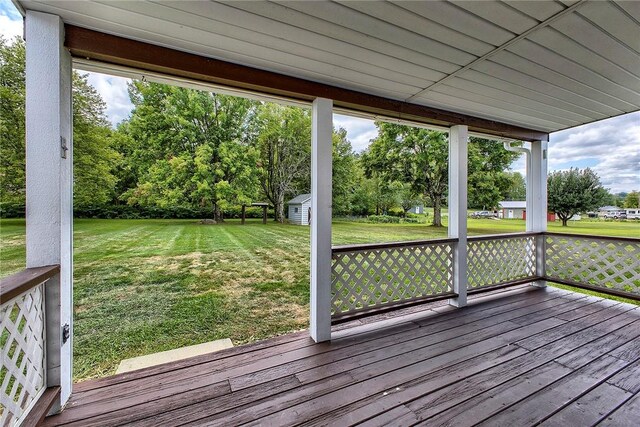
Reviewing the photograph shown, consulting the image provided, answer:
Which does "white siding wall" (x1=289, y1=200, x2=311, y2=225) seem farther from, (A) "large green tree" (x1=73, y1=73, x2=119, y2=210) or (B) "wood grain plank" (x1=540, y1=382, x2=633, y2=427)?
(B) "wood grain plank" (x1=540, y1=382, x2=633, y2=427)

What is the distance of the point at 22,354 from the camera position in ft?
4.51

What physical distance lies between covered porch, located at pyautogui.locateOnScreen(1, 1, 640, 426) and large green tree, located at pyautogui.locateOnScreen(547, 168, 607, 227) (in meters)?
1.91

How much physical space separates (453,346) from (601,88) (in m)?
2.90

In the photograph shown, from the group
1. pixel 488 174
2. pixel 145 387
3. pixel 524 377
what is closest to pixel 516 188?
pixel 488 174

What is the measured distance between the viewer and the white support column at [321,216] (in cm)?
245

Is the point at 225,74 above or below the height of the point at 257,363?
above

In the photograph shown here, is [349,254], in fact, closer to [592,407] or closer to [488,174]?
[592,407]

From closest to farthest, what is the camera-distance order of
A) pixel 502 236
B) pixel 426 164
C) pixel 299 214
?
pixel 502 236 < pixel 426 164 < pixel 299 214

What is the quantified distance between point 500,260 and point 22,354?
4882 millimetres

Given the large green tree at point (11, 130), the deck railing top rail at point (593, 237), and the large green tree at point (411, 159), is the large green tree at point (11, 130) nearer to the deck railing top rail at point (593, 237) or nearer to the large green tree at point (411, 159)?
the large green tree at point (411, 159)

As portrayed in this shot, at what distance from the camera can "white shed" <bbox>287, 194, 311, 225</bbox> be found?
24.2 ft

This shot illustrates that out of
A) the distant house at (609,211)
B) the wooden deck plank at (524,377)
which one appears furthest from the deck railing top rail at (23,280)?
the distant house at (609,211)

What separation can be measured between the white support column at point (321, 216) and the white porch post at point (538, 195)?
3.66 m

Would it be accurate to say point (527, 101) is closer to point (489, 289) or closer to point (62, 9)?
point (489, 289)
